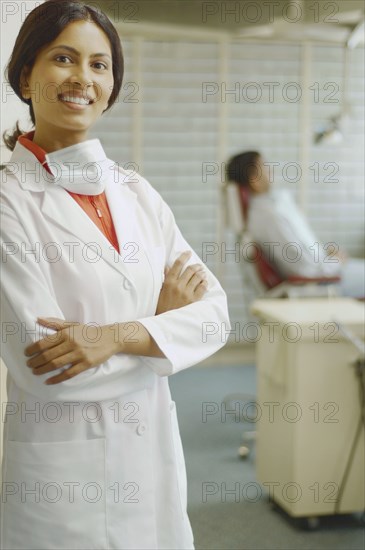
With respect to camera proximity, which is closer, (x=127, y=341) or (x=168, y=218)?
(x=127, y=341)

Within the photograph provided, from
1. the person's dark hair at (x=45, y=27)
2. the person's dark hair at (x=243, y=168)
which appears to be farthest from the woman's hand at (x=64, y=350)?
the person's dark hair at (x=243, y=168)

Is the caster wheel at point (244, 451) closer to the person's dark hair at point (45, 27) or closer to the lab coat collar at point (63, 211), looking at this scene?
the lab coat collar at point (63, 211)

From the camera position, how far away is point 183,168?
4664 mm

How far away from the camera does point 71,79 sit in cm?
124

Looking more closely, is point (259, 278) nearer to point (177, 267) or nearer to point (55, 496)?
point (177, 267)

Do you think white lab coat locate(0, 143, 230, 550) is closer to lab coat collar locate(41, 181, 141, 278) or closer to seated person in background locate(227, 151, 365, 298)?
lab coat collar locate(41, 181, 141, 278)

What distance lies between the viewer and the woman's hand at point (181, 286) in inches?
53.7

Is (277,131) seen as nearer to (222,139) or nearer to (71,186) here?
(222,139)

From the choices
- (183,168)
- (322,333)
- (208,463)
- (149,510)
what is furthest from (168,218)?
(183,168)

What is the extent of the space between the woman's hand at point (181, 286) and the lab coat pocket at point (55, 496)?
0.28 m

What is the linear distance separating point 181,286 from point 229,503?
1.73m

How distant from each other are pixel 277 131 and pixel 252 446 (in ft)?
7.38

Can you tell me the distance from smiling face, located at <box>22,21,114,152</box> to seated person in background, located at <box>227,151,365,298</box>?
8.05ft

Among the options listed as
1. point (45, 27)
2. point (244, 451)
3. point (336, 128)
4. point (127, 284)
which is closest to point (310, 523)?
point (244, 451)
